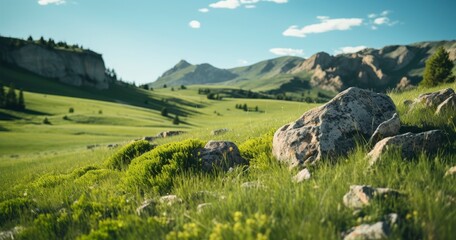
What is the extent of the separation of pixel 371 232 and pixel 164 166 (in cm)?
564

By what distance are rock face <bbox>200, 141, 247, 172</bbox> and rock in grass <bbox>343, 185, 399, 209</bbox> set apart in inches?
163

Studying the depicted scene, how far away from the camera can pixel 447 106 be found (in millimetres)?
7938

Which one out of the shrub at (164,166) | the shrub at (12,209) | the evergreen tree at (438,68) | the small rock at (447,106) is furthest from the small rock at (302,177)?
the evergreen tree at (438,68)

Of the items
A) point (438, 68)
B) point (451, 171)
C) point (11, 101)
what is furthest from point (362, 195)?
point (11, 101)

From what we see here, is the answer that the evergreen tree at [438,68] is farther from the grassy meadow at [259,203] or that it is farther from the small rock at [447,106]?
the grassy meadow at [259,203]

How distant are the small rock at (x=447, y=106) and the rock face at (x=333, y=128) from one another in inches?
42.6

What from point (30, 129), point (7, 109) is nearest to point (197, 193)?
point (30, 129)

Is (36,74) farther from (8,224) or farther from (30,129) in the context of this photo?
(8,224)

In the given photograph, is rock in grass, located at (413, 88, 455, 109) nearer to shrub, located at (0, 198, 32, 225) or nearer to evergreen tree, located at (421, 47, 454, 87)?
shrub, located at (0, 198, 32, 225)

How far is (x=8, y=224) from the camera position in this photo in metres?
7.19

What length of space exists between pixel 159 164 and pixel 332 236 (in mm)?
5922

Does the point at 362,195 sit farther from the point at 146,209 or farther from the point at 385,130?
the point at 146,209

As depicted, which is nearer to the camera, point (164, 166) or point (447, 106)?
point (447, 106)

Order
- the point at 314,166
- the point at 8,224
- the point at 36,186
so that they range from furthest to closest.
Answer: the point at 36,186
the point at 8,224
the point at 314,166
